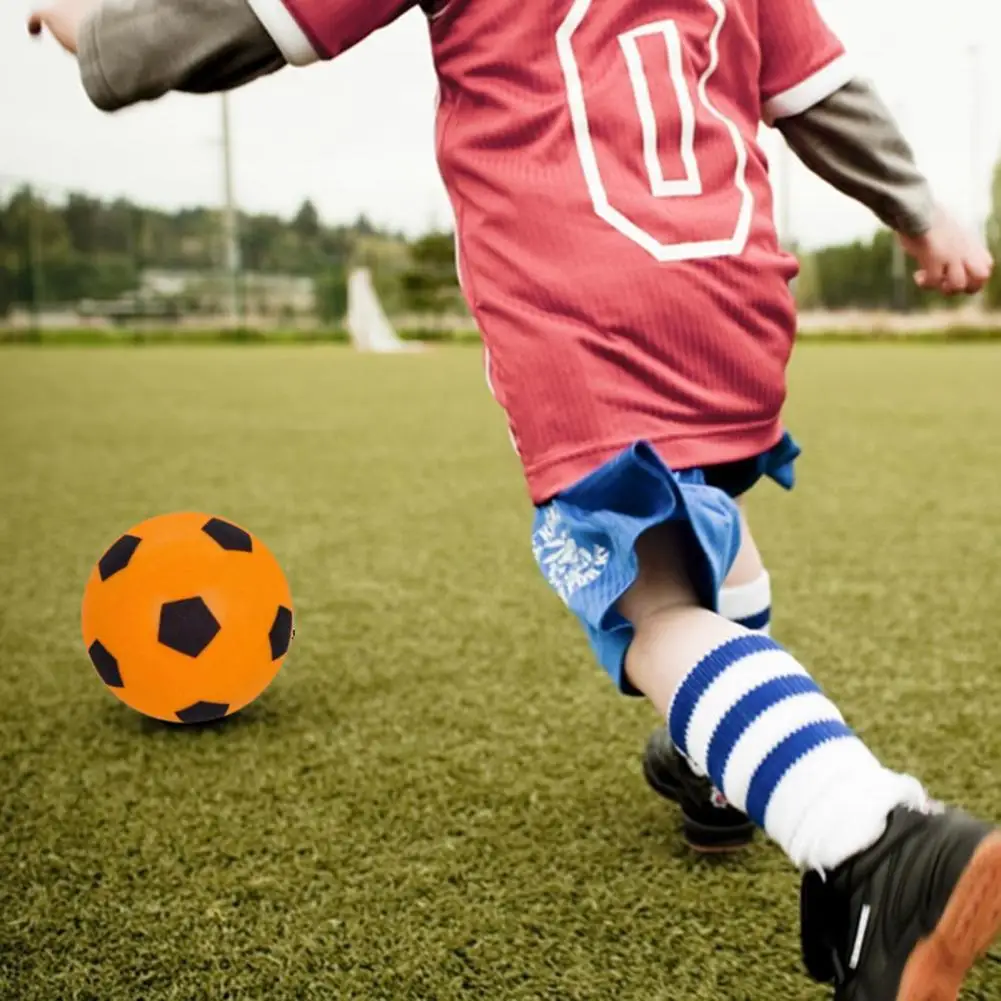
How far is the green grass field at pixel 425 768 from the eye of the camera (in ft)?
3.82

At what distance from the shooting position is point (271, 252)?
20844 millimetres

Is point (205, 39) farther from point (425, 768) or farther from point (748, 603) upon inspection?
point (425, 768)

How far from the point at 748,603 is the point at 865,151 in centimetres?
50

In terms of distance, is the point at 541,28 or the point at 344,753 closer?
the point at 541,28

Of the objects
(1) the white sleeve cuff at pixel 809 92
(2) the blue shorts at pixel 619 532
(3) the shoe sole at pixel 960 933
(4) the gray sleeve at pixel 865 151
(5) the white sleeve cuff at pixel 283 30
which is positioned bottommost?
(3) the shoe sole at pixel 960 933

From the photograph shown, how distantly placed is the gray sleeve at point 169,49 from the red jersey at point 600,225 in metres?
0.03

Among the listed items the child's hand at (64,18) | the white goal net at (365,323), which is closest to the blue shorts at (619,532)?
the child's hand at (64,18)

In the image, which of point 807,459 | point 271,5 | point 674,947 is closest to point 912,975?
point 674,947

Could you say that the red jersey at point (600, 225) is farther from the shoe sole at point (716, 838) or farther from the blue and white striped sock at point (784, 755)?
the shoe sole at point (716, 838)

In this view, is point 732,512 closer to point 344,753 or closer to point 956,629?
point 344,753

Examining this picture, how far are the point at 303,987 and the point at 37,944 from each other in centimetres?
27

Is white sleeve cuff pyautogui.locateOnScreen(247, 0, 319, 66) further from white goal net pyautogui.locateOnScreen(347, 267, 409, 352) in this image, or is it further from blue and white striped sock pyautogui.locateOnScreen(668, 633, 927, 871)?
white goal net pyautogui.locateOnScreen(347, 267, 409, 352)

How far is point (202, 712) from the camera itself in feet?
5.76

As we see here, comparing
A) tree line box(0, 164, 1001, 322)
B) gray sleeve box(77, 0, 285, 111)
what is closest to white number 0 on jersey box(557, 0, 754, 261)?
gray sleeve box(77, 0, 285, 111)
